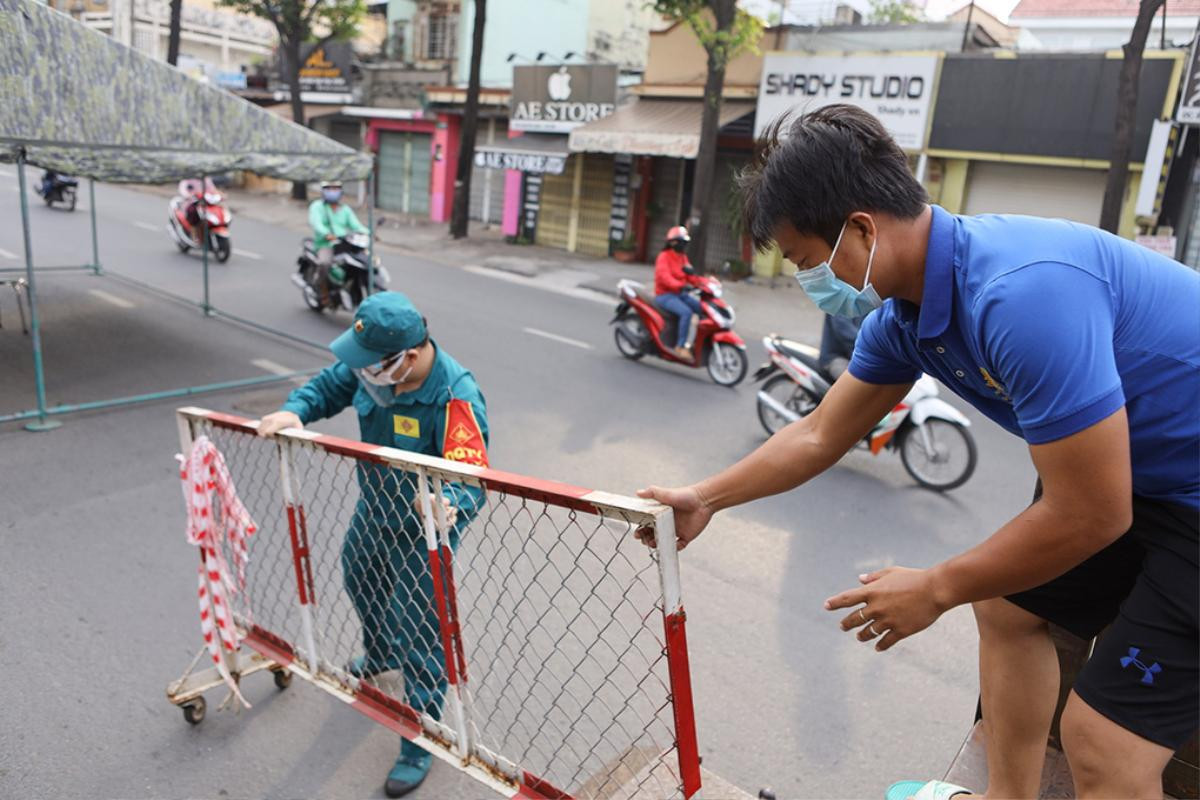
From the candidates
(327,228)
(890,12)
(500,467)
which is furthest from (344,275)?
(890,12)

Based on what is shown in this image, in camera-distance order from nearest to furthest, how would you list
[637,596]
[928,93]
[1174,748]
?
[1174,748] < [637,596] < [928,93]

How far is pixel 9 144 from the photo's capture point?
5348mm

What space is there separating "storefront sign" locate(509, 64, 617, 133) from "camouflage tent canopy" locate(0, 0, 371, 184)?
11.2m

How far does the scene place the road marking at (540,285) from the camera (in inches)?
549

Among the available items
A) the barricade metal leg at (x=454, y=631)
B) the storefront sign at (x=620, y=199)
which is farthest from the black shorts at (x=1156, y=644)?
the storefront sign at (x=620, y=199)

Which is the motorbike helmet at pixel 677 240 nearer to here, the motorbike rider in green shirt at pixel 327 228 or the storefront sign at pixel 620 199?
the motorbike rider in green shirt at pixel 327 228

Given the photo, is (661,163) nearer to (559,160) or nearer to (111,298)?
(559,160)

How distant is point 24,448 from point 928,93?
13124 mm

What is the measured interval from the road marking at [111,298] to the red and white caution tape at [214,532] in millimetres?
8373

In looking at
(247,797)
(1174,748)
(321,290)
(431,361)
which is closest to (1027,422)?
(1174,748)

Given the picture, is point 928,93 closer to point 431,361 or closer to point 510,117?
point 510,117

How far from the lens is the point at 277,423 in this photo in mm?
2715

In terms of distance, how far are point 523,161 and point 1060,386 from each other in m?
17.6

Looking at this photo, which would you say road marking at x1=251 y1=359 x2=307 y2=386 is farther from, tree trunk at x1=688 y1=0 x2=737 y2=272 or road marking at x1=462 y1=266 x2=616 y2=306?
tree trunk at x1=688 y1=0 x2=737 y2=272
